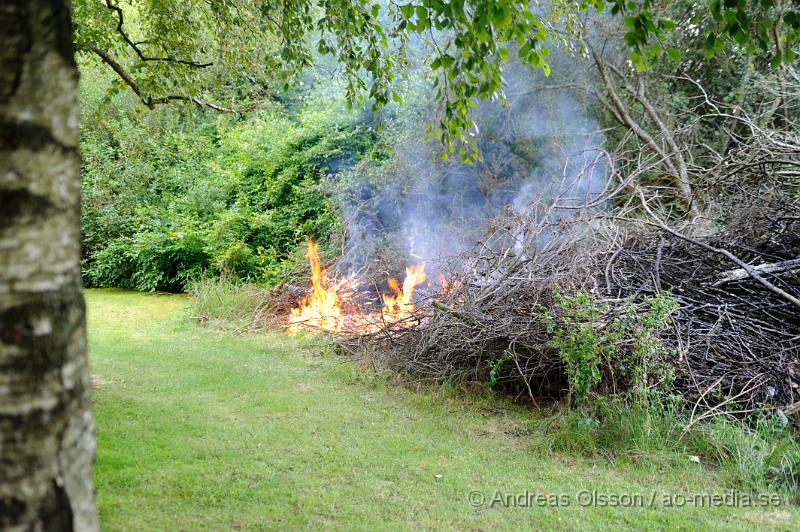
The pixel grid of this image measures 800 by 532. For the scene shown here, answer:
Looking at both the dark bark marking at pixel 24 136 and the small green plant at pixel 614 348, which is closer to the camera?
the dark bark marking at pixel 24 136

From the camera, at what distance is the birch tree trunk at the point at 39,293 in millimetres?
1663

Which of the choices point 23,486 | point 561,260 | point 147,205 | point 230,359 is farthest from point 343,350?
point 147,205

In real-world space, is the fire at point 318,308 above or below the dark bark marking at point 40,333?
below

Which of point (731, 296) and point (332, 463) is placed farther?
point (731, 296)

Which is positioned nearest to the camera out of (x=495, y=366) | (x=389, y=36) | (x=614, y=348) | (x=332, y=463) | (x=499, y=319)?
(x=332, y=463)

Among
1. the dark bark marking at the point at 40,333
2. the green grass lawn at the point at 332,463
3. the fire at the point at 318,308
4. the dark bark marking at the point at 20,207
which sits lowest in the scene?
the green grass lawn at the point at 332,463

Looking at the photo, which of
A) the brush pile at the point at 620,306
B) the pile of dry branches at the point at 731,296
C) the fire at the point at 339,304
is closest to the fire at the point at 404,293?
the fire at the point at 339,304

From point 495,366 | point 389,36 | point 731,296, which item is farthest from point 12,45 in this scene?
point 731,296

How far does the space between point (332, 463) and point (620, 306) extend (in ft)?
10.0

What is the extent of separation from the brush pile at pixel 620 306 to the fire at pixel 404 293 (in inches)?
35.8

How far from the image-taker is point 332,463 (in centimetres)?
460

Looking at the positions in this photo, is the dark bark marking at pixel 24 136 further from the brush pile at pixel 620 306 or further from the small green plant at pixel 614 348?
the brush pile at pixel 620 306

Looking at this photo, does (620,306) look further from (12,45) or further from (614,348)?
(12,45)

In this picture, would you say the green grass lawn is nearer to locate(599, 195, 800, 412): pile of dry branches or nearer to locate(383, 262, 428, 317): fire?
locate(599, 195, 800, 412): pile of dry branches
